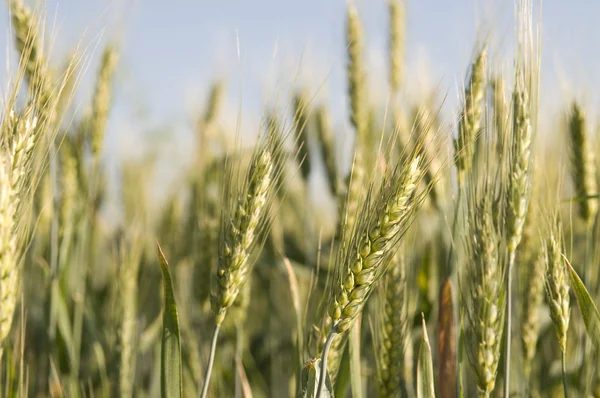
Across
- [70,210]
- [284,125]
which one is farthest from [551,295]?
[70,210]

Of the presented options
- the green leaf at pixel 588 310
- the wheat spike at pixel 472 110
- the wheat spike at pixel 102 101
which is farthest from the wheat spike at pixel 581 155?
the wheat spike at pixel 102 101

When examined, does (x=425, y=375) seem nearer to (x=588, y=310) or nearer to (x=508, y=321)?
(x=508, y=321)

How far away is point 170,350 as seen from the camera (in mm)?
1174

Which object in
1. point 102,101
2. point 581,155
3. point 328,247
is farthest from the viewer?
point 328,247

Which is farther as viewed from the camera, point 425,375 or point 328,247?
point 328,247

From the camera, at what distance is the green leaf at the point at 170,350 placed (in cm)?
115

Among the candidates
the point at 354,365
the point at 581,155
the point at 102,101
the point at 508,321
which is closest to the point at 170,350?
the point at 354,365

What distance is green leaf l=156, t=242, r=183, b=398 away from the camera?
3.78ft

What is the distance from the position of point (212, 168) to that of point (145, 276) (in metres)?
0.57

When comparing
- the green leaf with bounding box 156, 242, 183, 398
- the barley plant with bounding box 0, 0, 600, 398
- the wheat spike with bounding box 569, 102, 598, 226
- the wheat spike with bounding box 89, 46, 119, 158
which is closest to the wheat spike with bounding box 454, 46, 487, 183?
the barley plant with bounding box 0, 0, 600, 398

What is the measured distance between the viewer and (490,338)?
1.14 m

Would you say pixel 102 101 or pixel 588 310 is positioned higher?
pixel 102 101

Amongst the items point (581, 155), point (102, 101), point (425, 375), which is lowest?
point (425, 375)

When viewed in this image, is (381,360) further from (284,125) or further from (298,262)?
(298,262)
